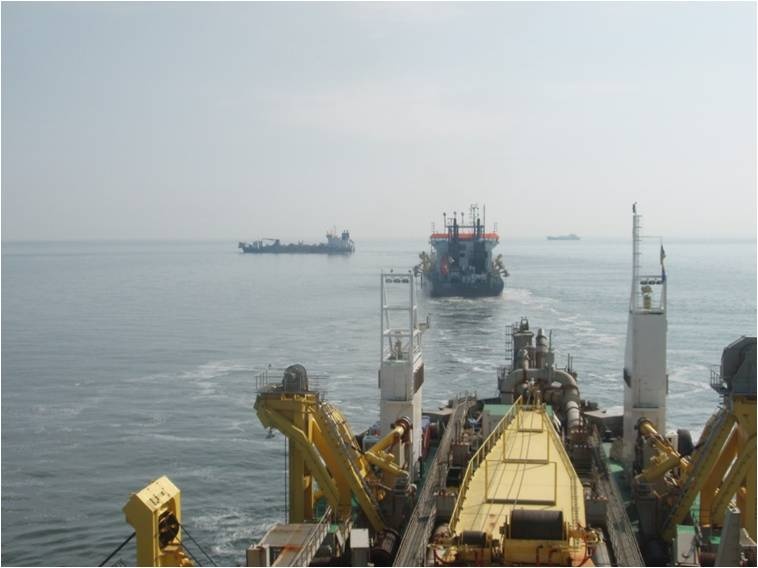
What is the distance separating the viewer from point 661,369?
30141 mm

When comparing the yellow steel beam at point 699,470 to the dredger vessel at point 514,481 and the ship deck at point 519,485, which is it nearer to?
the dredger vessel at point 514,481

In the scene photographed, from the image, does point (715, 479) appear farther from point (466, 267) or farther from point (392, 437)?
point (466, 267)

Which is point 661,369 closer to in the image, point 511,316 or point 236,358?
point 236,358

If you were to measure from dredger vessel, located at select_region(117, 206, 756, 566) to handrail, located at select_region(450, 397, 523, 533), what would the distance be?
0.23 feet

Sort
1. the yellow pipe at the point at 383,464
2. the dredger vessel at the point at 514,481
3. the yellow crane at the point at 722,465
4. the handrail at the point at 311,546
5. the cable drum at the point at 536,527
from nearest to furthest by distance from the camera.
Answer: the cable drum at the point at 536,527 → the dredger vessel at the point at 514,481 → the handrail at the point at 311,546 → the yellow crane at the point at 722,465 → the yellow pipe at the point at 383,464

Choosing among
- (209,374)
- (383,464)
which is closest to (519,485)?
(383,464)

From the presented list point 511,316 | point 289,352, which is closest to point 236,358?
point 289,352

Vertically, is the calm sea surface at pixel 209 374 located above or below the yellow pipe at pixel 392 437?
below

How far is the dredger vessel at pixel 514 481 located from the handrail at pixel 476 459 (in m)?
0.07

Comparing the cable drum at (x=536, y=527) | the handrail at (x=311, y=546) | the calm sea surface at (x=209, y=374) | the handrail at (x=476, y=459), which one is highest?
the cable drum at (x=536, y=527)

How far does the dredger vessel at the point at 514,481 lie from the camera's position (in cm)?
1591

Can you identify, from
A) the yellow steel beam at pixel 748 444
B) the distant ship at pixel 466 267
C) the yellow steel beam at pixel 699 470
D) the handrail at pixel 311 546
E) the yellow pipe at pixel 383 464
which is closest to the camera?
the handrail at pixel 311 546

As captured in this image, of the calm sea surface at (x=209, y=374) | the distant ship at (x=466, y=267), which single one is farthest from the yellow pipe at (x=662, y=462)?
the distant ship at (x=466, y=267)

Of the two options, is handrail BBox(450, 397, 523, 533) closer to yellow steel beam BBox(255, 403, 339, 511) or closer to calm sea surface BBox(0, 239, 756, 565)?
yellow steel beam BBox(255, 403, 339, 511)
